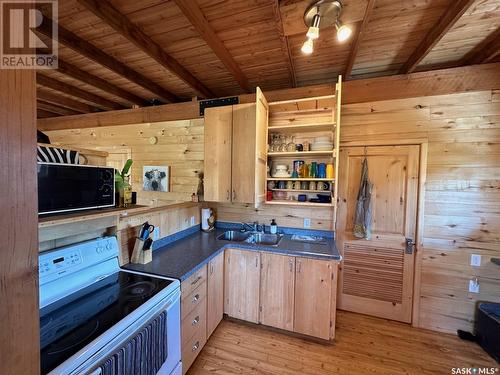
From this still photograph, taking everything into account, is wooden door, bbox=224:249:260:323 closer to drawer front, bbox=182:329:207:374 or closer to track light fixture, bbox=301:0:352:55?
drawer front, bbox=182:329:207:374

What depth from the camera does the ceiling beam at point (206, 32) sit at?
140 cm

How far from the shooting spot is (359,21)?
1.53m

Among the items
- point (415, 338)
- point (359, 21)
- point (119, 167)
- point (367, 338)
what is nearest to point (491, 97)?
point (359, 21)

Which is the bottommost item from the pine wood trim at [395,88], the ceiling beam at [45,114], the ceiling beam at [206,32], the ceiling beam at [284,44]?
the pine wood trim at [395,88]

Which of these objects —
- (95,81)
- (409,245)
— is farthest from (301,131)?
(95,81)

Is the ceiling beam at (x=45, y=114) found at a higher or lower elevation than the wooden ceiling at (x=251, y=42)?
lower

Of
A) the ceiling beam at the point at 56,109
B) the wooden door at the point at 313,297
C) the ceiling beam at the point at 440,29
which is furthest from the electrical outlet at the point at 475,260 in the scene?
the ceiling beam at the point at 56,109

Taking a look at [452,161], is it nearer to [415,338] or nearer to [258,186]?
[415,338]

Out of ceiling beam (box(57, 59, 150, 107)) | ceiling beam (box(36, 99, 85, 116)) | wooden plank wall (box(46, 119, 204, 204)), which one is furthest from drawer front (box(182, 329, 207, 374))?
ceiling beam (box(36, 99, 85, 116))

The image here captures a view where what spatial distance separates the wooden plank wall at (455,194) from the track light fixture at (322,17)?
1154mm

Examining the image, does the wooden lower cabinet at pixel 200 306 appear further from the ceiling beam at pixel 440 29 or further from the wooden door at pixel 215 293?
the ceiling beam at pixel 440 29

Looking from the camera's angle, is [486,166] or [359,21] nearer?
[359,21]

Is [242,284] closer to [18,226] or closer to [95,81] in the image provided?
[18,226]

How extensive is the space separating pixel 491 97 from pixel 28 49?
3.14 metres
